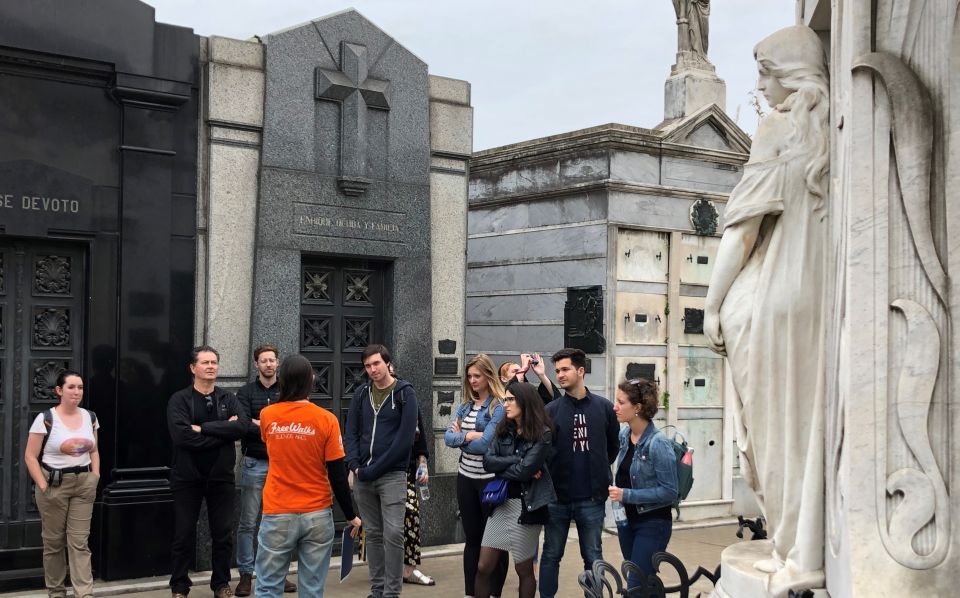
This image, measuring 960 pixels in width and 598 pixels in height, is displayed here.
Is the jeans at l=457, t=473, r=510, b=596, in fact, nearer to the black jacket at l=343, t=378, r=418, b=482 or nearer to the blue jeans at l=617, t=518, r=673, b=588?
the black jacket at l=343, t=378, r=418, b=482

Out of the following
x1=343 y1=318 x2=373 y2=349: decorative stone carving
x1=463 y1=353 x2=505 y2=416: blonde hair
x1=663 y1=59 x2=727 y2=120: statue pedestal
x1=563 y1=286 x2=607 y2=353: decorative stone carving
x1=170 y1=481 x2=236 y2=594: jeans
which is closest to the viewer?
x1=463 y1=353 x2=505 y2=416: blonde hair

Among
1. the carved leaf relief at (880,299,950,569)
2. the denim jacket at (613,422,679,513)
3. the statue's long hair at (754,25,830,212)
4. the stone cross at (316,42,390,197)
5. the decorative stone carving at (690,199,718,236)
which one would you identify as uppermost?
the stone cross at (316,42,390,197)

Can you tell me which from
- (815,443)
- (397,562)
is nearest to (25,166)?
(397,562)

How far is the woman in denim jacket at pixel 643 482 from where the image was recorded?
6.82 meters

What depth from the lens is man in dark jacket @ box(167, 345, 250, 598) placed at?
8602 millimetres

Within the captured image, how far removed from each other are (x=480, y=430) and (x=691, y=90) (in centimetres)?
691

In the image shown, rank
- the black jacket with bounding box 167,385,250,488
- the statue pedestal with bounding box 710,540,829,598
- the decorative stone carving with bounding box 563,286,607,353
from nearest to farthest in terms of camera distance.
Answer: the statue pedestal with bounding box 710,540,829,598 < the black jacket with bounding box 167,385,250,488 < the decorative stone carving with bounding box 563,286,607,353

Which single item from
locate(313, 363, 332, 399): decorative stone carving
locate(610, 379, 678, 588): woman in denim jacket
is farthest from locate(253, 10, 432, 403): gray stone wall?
locate(610, 379, 678, 588): woman in denim jacket

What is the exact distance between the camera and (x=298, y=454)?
22.3 feet

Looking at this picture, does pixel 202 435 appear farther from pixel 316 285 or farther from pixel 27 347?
pixel 316 285

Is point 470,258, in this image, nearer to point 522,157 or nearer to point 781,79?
point 522,157

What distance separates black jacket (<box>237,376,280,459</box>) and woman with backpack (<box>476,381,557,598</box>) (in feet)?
7.90

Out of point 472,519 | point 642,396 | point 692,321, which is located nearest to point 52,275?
point 472,519

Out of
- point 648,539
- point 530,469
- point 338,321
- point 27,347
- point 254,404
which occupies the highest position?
point 338,321
